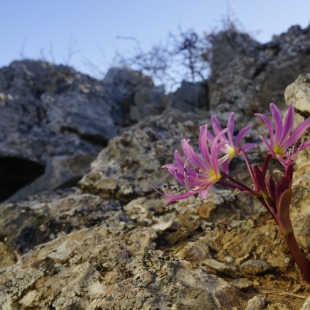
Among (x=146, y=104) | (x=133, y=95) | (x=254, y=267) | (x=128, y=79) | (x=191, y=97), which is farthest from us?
(x=128, y=79)

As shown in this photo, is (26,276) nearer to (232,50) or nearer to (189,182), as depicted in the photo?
(189,182)

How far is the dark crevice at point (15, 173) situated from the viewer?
15.7 feet

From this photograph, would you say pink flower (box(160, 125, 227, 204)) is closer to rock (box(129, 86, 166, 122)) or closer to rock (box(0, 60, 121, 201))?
rock (box(0, 60, 121, 201))

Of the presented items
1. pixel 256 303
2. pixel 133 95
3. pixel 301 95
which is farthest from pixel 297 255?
pixel 133 95

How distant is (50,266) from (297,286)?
3.12ft

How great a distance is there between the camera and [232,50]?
4.80m

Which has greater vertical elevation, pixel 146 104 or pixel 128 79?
pixel 128 79

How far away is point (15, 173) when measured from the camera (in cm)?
493

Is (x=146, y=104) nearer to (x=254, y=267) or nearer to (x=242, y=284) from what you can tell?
(x=254, y=267)

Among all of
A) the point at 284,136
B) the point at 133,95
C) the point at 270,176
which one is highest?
the point at 133,95

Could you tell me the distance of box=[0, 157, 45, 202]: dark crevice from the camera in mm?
4777

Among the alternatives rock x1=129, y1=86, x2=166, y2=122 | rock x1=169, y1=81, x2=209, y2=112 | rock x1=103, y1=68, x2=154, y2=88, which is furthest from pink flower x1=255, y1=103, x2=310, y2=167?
rock x1=103, y1=68, x2=154, y2=88

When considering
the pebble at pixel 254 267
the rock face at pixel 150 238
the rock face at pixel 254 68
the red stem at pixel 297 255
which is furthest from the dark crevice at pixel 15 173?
the red stem at pixel 297 255

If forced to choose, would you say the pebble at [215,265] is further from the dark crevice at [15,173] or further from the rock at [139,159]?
the dark crevice at [15,173]
